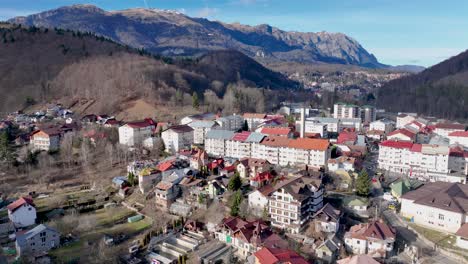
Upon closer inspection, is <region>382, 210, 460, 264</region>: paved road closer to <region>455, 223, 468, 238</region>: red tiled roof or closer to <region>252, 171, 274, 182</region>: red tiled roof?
<region>455, 223, 468, 238</region>: red tiled roof

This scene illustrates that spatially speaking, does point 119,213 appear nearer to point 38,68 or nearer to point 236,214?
point 236,214

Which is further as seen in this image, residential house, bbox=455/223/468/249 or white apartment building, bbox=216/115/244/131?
white apartment building, bbox=216/115/244/131

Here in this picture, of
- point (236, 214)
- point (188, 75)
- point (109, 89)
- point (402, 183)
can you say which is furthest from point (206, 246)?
point (188, 75)

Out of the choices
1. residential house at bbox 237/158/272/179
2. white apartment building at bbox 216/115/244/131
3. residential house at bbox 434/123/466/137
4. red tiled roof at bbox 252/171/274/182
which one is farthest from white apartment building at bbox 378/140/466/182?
white apartment building at bbox 216/115/244/131

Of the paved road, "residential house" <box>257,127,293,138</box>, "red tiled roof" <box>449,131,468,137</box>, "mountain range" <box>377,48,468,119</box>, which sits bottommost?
the paved road

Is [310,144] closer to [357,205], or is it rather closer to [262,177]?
[262,177]

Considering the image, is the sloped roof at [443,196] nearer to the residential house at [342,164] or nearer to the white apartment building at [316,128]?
the residential house at [342,164]

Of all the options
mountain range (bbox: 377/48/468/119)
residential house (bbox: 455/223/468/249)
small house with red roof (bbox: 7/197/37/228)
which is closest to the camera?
residential house (bbox: 455/223/468/249)
